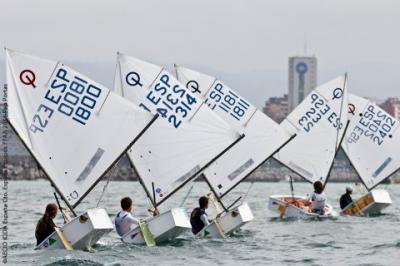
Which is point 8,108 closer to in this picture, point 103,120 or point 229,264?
point 103,120

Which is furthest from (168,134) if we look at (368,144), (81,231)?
(368,144)

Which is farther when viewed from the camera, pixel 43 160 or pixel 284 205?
pixel 284 205

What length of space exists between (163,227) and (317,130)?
1781 centimetres

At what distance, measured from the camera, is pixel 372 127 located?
49.7m

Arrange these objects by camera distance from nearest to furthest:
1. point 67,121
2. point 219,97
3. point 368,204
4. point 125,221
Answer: point 67,121
point 125,221
point 219,97
point 368,204

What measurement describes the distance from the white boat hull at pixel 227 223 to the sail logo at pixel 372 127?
55.9ft

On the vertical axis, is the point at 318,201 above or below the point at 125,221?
above

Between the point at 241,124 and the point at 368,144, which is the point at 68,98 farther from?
the point at 368,144

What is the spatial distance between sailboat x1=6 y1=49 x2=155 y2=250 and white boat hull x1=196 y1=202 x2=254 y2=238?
155 inches

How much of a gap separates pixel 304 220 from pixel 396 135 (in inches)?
531

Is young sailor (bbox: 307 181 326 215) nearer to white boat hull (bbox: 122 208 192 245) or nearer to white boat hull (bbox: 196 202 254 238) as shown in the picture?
white boat hull (bbox: 196 202 254 238)

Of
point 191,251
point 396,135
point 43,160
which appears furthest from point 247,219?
point 396,135

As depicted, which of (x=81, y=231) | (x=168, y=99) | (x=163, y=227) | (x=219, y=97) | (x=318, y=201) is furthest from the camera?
(x=219, y=97)

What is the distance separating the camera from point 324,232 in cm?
3478
